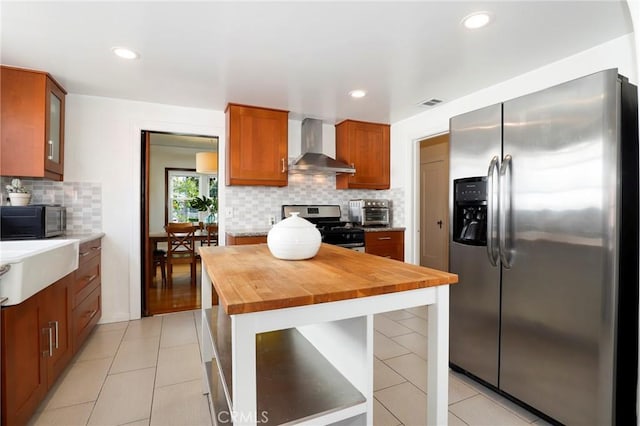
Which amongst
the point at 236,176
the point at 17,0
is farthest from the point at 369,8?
the point at 236,176

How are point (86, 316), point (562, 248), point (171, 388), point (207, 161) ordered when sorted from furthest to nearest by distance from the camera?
point (207, 161) < point (86, 316) < point (171, 388) < point (562, 248)

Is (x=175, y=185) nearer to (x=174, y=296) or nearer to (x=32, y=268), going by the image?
(x=174, y=296)

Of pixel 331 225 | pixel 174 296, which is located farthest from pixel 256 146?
pixel 174 296

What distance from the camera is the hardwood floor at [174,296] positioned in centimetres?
359

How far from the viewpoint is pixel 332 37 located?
208 centimetres

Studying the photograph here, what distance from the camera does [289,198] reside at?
4023 mm

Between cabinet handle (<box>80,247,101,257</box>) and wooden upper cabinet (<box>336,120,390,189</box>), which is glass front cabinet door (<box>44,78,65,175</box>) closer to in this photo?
cabinet handle (<box>80,247,101,257</box>)

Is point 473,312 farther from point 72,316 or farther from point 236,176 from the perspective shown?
point 72,316

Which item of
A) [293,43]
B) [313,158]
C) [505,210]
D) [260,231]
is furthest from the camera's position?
[313,158]

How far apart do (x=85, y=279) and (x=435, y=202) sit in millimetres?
4683

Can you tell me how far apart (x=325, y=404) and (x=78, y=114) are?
3.53m

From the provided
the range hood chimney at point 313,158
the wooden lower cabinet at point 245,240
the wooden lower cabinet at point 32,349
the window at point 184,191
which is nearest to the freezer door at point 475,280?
the range hood chimney at point 313,158

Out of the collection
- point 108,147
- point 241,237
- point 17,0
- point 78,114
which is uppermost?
point 17,0

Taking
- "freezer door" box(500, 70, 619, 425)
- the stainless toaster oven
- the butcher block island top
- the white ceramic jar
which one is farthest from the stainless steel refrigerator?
the stainless toaster oven
